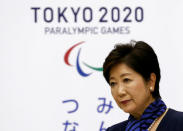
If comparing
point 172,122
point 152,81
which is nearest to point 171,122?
point 172,122

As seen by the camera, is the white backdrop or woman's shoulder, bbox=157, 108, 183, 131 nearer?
woman's shoulder, bbox=157, 108, 183, 131

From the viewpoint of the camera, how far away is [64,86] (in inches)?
96.7

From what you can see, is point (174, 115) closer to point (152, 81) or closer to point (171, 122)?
point (171, 122)

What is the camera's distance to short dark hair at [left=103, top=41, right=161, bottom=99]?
1280 millimetres

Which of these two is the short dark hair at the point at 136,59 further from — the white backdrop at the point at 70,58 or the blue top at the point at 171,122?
the white backdrop at the point at 70,58

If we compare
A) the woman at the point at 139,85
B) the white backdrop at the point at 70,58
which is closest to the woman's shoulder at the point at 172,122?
the woman at the point at 139,85

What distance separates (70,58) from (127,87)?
125cm

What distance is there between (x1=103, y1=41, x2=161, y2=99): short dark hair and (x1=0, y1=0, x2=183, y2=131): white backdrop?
3.75 ft

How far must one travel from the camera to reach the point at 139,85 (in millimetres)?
1278

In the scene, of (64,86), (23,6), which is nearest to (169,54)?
(64,86)

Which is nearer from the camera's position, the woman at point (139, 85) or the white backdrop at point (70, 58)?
the woman at point (139, 85)

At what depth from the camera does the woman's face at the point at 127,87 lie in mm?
1263

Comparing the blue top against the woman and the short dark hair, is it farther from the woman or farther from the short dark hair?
the short dark hair

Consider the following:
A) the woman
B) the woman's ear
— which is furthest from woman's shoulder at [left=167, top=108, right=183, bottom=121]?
the woman's ear
